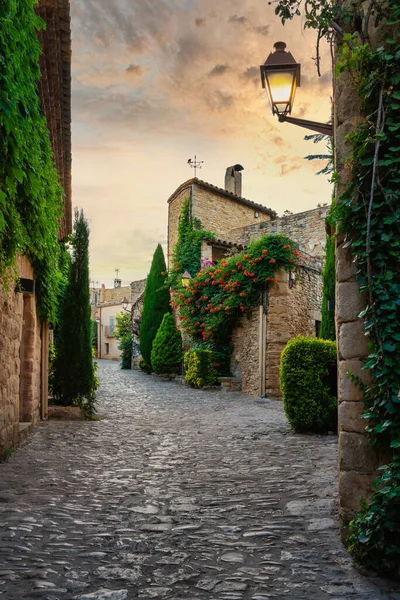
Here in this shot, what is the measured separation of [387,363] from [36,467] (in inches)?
142

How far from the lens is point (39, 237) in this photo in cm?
598

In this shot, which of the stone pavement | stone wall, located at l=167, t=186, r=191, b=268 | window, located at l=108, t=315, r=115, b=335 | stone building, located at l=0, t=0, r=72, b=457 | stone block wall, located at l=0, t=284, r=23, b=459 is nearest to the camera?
the stone pavement

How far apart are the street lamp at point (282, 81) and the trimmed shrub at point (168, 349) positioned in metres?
12.7

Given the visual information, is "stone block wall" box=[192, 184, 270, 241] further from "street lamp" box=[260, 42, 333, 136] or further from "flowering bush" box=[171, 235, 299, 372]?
"street lamp" box=[260, 42, 333, 136]

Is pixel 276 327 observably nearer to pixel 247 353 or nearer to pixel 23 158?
pixel 247 353

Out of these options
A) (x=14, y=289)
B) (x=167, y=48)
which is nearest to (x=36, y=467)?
(x=14, y=289)

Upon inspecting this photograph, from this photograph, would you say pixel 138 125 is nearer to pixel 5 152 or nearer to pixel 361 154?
pixel 5 152

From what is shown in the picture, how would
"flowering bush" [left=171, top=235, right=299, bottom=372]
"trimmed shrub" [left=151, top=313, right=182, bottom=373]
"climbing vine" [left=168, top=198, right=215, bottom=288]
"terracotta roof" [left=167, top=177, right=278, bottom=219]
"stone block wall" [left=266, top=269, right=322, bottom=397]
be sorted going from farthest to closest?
"terracotta roof" [left=167, top=177, right=278, bottom=219], "trimmed shrub" [left=151, top=313, right=182, bottom=373], "climbing vine" [left=168, top=198, right=215, bottom=288], "flowering bush" [left=171, top=235, right=299, bottom=372], "stone block wall" [left=266, top=269, right=322, bottom=397]

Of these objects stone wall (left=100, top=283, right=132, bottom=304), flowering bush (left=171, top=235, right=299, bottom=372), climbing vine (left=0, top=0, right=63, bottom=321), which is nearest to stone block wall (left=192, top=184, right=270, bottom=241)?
flowering bush (left=171, top=235, right=299, bottom=372)

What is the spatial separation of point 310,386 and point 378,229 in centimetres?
405

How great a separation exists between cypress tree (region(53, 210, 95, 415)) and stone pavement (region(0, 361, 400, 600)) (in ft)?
6.21

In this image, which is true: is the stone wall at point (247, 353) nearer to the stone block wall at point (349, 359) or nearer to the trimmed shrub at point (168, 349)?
the trimmed shrub at point (168, 349)

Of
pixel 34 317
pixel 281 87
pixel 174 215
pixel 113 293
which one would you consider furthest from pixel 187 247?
pixel 113 293

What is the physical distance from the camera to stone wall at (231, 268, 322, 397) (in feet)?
37.9
